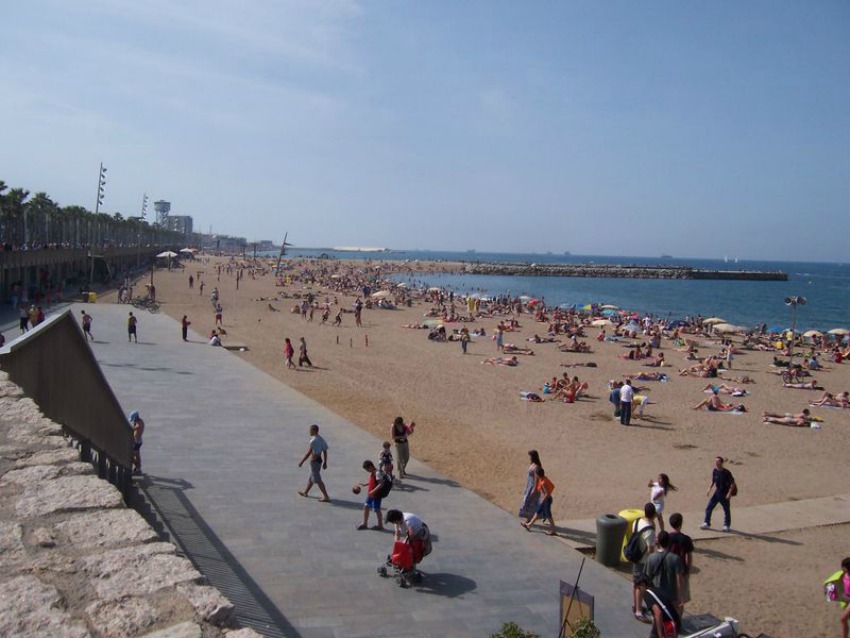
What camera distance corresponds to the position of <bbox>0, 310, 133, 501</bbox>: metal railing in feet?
16.1

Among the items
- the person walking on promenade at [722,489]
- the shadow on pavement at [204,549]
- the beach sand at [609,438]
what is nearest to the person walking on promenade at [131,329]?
the beach sand at [609,438]

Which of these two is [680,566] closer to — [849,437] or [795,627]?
[795,627]

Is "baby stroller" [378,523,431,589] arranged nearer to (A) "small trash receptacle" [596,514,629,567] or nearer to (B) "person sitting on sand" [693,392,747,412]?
(A) "small trash receptacle" [596,514,629,567]

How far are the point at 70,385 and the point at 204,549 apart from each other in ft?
8.03

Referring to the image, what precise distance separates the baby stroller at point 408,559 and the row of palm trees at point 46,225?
30.3 m

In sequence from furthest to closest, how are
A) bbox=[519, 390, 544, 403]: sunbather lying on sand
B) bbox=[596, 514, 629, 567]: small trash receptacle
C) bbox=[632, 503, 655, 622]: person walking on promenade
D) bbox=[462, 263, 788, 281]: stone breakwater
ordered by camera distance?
bbox=[462, 263, 788, 281]: stone breakwater
bbox=[519, 390, 544, 403]: sunbather lying on sand
bbox=[596, 514, 629, 567]: small trash receptacle
bbox=[632, 503, 655, 622]: person walking on promenade

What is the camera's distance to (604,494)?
481 inches

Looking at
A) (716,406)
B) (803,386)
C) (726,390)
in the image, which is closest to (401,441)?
(716,406)

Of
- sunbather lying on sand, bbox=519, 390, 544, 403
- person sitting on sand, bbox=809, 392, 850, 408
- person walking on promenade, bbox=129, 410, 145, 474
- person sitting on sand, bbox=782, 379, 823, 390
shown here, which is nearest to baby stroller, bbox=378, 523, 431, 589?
person walking on promenade, bbox=129, 410, 145, 474

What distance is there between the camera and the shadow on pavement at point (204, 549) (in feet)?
20.0

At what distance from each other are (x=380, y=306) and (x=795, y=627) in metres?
44.2

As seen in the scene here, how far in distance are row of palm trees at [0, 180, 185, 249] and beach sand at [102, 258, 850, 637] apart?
728 inches

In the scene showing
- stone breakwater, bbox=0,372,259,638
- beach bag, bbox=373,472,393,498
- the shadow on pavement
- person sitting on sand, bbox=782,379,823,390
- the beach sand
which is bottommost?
the beach sand

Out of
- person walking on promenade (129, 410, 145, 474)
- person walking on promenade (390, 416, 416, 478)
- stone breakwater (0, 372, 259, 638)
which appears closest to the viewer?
stone breakwater (0, 372, 259, 638)
